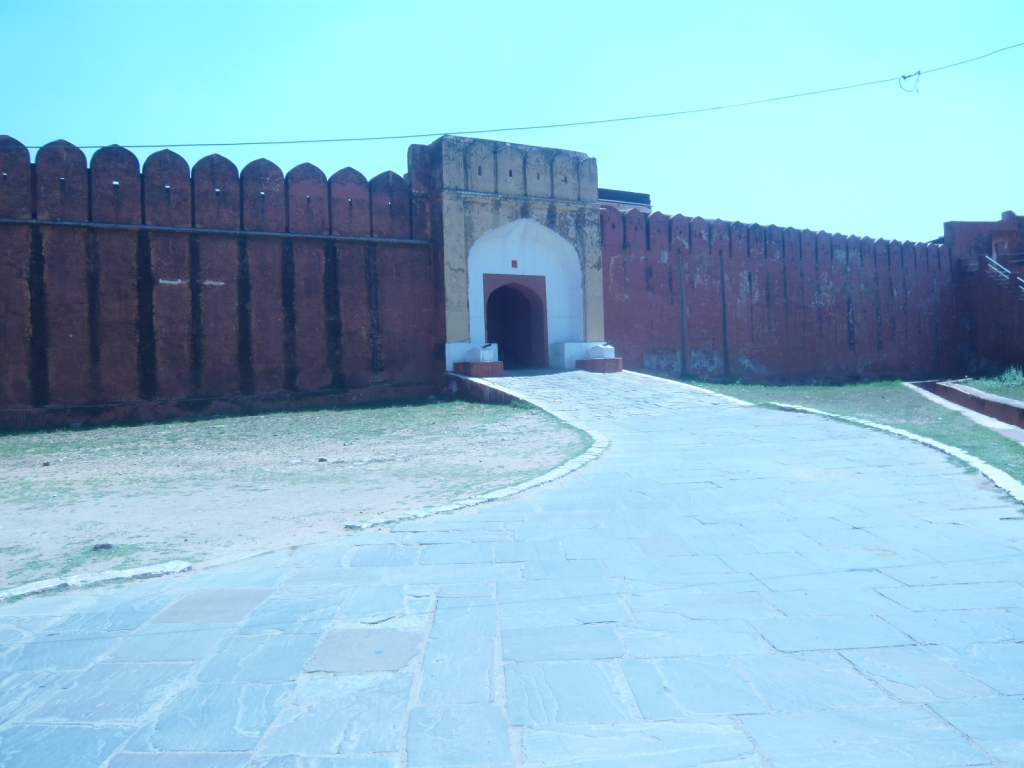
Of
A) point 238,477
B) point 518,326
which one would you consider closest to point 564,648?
point 238,477

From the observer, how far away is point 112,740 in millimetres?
2311

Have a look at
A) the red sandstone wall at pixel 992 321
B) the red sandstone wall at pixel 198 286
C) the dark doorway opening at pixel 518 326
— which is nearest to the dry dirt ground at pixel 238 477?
the red sandstone wall at pixel 198 286

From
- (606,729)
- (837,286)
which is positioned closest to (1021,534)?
(606,729)

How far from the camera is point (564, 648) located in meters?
2.90

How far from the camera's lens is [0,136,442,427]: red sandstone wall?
36.3 feet

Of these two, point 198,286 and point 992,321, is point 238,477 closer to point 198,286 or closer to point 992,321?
point 198,286

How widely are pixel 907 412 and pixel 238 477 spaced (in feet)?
28.8

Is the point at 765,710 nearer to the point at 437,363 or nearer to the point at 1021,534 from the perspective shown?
the point at 1021,534

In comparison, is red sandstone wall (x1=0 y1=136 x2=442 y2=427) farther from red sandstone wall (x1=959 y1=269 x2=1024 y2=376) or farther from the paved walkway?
red sandstone wall (x1=959 y1=269 x2=1024 y2=376)

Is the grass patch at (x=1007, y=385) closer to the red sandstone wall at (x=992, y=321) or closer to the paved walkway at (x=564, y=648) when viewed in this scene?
the red sandstone wall at (x=992, y=321)

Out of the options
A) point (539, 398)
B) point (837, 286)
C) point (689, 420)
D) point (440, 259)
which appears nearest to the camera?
point (689, 420)

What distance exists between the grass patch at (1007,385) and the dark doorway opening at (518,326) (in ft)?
26.8

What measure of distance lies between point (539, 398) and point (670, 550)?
24.8 ft

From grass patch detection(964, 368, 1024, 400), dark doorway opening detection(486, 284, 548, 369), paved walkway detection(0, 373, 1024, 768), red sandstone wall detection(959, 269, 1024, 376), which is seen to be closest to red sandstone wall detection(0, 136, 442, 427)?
dark doorway opening detection(486, 284, 548, 369)
